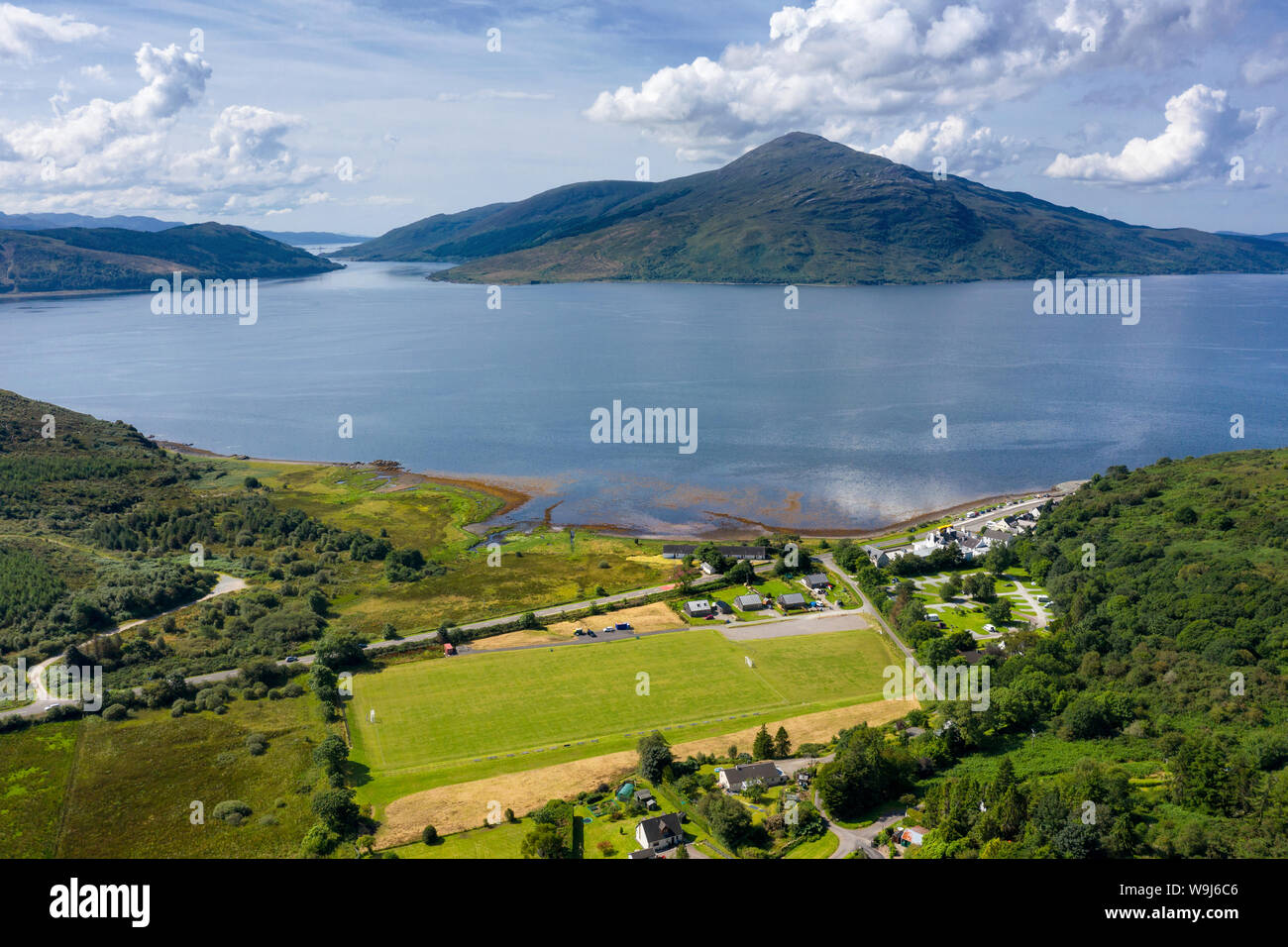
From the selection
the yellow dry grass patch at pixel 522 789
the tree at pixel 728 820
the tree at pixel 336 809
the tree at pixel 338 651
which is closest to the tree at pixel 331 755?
the tree at pixel 336 809

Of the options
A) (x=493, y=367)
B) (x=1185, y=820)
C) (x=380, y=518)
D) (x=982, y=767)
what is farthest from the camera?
(x=493, y=367)

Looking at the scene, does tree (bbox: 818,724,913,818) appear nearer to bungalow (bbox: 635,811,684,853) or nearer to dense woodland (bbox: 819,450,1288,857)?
dense woodland (bbox: 819,450,1288,857)

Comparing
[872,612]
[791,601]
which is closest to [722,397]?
[791,601]

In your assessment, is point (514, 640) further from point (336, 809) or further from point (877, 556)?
point (877, 556)
